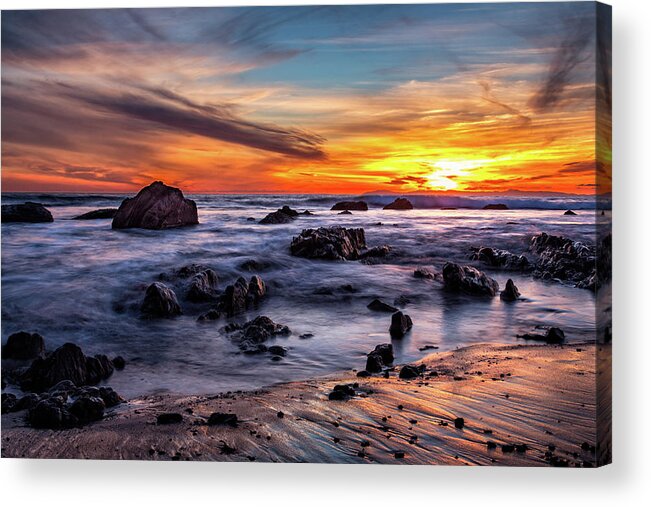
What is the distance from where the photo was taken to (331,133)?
4453 mm

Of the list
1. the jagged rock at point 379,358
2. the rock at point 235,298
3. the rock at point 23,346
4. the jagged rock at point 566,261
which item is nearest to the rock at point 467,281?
the jagged rock at point 566,261

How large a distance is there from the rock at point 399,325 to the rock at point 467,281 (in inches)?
14.6

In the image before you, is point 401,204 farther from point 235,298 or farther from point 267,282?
point 235,298

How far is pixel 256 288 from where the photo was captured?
4523 millimetres

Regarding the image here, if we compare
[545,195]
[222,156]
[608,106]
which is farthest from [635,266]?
[222,156]

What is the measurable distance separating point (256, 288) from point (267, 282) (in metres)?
0.09

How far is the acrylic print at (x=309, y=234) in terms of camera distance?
4.06 m

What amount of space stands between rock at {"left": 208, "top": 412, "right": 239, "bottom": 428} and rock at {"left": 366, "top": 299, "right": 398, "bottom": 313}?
3.72 ft

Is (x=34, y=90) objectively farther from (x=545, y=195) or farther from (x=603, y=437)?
(x=603, y=437)

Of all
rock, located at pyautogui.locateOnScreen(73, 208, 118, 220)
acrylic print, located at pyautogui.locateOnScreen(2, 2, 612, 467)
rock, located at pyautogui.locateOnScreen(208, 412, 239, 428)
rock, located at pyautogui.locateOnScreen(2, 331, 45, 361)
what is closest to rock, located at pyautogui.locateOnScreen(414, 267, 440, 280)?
acrylic print, located at pyautogui.locateOnScreen(2, 2, 612, 467)

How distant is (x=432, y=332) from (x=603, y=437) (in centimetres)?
120

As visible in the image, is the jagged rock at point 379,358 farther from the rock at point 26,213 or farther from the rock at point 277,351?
the rock at point 26,213

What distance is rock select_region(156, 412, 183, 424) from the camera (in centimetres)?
405

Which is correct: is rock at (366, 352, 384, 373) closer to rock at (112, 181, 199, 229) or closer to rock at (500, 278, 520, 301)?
rock at (500, 278, 520, 301)
